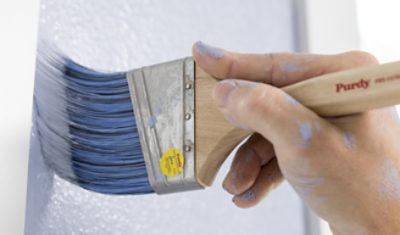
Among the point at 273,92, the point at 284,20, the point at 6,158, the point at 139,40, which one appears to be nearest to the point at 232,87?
the point at 273,92

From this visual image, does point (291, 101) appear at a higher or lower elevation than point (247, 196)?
higher

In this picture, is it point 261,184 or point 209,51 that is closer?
point 209,51

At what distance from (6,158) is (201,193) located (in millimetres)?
381

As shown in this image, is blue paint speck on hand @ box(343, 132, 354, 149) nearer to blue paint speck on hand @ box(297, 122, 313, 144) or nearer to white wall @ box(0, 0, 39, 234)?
blue paint speck on hand @ box(297, 122, 313, 144)

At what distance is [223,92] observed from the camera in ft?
1.87

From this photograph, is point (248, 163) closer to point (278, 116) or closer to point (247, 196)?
point (247, 196)

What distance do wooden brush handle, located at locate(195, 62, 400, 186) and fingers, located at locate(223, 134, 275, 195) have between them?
0.13ft

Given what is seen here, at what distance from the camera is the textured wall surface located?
776mm

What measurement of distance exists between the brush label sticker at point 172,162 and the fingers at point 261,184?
0.10 m

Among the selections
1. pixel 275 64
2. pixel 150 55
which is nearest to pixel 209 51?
pixel 275 64

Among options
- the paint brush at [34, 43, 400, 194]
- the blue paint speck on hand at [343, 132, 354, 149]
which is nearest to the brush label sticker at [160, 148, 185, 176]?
the paint brush at [34, 43, 400, 194]

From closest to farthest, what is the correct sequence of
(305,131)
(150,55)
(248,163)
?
(305,131), (248,163), (150,55)

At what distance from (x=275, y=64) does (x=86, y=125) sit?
30 centimetres

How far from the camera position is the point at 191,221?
92cm
